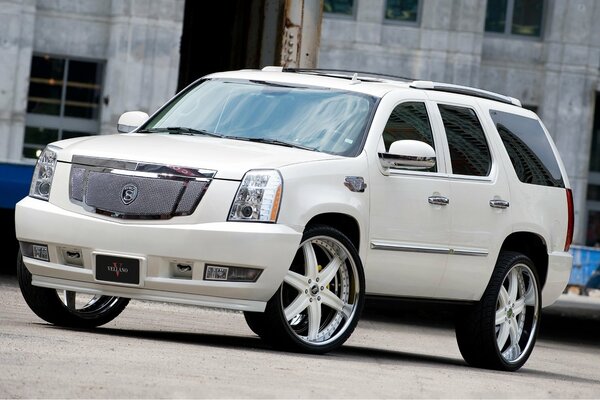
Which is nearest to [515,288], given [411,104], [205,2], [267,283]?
[411,104]

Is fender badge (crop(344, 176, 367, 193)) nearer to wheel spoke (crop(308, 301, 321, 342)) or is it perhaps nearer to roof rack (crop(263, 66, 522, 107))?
wheel spoke (crop(308, 301, 321, 342))

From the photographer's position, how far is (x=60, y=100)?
36.2m

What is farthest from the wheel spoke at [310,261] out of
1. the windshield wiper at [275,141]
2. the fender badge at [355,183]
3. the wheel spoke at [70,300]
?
the wheel spoke at [70,300]

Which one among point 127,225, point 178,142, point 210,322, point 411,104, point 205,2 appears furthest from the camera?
point 205,2

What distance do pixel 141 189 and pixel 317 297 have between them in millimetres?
1311

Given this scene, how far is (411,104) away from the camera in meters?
11.0

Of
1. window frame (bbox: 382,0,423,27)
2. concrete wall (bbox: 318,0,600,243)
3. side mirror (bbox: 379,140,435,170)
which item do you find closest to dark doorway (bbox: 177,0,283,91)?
concrete wall (bbox: 318,0,600,243)

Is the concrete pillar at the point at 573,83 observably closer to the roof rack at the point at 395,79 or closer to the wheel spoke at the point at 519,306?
the wheel spoke at the point at 519,306

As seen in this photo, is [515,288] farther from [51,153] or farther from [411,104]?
[51,153]

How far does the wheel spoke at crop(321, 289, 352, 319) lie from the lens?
9.98 m

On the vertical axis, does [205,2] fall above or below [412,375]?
above

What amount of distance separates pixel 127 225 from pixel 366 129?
1.87 meters

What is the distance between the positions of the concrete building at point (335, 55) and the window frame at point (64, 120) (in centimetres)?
3

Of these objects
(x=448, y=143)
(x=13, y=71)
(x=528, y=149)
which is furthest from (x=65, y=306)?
(x=13, y=71)
